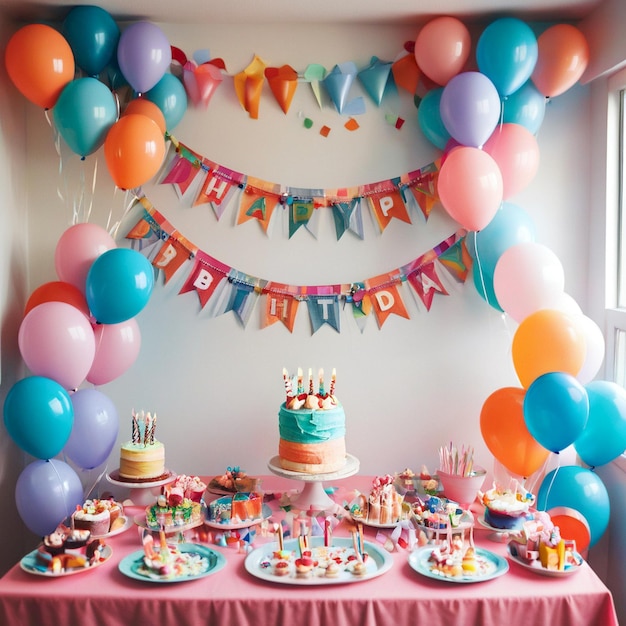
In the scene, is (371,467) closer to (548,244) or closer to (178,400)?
(178,400)

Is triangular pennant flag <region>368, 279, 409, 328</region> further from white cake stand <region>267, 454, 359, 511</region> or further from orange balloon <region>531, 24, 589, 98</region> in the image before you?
orange balloon <region>531, 24, 589, 98</region>

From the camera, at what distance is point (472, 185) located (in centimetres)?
263

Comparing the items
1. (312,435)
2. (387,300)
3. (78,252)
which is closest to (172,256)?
(78,252)

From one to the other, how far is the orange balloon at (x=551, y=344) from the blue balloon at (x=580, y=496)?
→ 0.36 m

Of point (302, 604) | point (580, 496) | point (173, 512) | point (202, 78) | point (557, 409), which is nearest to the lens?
point (302, 604)

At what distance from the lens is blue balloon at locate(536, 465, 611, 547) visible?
2604 millimetres

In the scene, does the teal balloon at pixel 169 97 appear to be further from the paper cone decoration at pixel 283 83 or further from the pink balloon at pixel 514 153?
the pink balloon at pixel 514 153

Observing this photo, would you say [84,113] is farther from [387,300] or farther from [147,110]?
[387,300]

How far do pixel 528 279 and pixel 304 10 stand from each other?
1.33 metres

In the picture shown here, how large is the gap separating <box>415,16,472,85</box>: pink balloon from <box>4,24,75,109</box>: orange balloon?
1313 millimetres

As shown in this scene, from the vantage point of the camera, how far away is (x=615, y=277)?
9.82 ft

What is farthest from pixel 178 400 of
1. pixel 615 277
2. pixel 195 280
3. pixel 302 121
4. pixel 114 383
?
pixel 615 277

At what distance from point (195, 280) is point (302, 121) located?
778 millimetres

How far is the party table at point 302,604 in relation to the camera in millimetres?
2074
